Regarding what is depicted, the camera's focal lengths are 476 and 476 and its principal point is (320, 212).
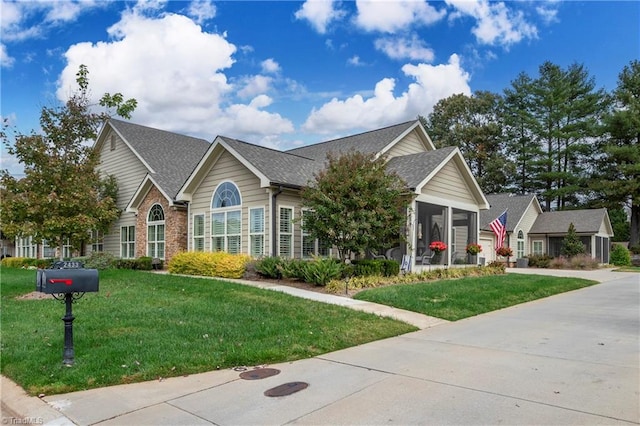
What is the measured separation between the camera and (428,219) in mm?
23859

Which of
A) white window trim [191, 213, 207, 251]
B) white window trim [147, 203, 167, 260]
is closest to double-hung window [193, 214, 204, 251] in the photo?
white window trim [191, 213, 207, 251]

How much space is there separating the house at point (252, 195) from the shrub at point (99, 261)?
179 centimetres

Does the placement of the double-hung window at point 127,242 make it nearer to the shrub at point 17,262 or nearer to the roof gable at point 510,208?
the shrub at point 17,262

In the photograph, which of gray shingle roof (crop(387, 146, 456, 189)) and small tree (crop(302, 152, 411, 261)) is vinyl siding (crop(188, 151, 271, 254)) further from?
gray shingle roof (crop(387, 146, 456, 189))

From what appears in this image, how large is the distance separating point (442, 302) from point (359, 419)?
7.40m

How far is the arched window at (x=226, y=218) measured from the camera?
700 inches

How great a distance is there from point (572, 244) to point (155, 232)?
2713cm

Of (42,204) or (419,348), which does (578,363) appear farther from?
(42,204)

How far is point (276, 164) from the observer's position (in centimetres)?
→ 1767

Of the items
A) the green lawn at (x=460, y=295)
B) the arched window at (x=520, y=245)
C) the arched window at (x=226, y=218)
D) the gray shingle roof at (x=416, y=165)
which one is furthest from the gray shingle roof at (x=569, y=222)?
the arched window at (x=226, y=218)

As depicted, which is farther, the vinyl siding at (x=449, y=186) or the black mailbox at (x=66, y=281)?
the vinyl siding at (x=449, y=186)

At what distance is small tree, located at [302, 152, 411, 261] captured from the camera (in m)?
14.3

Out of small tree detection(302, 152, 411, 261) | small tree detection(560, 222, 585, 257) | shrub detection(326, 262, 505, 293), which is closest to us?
shrub detection(326, 262, 505, 293)

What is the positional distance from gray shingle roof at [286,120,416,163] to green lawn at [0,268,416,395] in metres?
10.8
